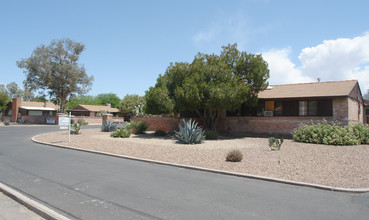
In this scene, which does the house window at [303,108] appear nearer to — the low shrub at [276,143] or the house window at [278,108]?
the house window at [278,108]

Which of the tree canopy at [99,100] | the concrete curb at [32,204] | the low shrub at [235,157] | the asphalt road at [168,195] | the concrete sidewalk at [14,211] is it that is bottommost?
the concrete sidewalk at [14,211]

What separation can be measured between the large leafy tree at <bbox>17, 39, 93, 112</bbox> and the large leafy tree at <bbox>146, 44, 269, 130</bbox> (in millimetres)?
30432

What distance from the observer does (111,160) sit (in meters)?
9.83

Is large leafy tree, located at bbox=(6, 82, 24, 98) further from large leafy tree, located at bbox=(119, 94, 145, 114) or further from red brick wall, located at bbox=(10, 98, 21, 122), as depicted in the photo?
large leafy tree, located at bbox=(119, 94, 145, 114)

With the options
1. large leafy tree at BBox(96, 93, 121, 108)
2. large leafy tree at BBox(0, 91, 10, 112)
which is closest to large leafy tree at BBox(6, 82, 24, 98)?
large leafy tree at BBox(96, 93, 121, 108)

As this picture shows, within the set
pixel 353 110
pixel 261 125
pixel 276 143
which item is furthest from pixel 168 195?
pixel 353 110

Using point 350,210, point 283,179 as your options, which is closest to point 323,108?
point 283,179

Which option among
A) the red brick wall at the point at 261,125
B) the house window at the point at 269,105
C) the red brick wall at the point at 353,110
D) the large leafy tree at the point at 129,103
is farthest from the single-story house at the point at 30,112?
the red brick wall at the point at 353,110

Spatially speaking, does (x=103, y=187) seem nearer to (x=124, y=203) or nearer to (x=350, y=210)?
(x=124, y=203)

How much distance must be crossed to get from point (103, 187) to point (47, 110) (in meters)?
50.4

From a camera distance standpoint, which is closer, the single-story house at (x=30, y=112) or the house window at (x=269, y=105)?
the house window at (x=269, y=105)

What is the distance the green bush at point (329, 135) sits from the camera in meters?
13.1

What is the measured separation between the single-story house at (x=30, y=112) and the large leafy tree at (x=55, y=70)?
12.6ft

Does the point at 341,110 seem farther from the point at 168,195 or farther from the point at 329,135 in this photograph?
the point at 168,195
